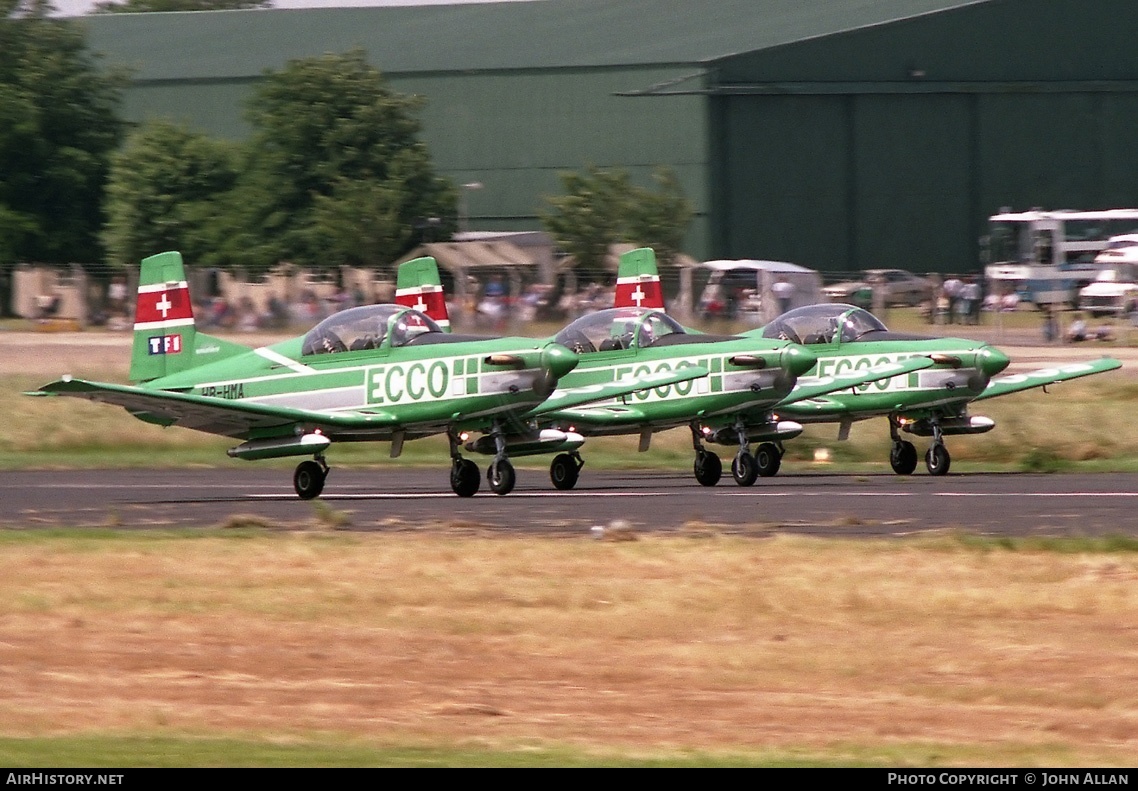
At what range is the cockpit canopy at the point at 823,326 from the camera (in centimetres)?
2509

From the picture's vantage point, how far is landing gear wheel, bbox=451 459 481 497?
21.3m

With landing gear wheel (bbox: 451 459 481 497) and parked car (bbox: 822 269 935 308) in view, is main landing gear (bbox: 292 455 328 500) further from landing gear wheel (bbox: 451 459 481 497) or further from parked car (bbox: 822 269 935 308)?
parked car (bbox: 822 269 935 308)

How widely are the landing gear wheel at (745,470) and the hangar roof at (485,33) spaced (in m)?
39.1

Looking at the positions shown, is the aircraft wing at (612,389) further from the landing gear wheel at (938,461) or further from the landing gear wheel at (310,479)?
the landing gear wheel at (938,461)

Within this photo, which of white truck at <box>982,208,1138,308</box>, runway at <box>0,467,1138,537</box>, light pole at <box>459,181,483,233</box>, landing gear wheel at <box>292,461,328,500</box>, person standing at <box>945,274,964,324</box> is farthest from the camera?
light pole at <box>459,181,483,233</box>

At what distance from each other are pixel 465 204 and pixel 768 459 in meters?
42.0

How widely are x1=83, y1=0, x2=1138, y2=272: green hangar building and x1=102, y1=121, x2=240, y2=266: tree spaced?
773cm

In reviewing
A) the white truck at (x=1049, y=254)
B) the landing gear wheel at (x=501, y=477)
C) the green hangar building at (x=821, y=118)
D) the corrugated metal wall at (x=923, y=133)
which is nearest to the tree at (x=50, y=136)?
the green hangar building at (x=821, y=118)

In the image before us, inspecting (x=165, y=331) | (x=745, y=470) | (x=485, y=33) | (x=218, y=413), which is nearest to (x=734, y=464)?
(x=745, y=470)

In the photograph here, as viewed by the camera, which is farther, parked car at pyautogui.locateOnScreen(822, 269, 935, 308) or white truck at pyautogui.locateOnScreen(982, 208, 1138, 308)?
white truck at pyautogui.locateOnScreen(982, 208, 1138, 308)

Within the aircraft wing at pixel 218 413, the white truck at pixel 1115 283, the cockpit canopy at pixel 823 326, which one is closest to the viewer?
the aircraft wing at pixel 218 413

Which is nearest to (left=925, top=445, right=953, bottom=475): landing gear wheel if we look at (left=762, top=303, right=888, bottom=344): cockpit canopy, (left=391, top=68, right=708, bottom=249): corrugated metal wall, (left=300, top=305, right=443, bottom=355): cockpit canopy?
(left=762, top=303, right=888, bottom=344): cockpit canopy

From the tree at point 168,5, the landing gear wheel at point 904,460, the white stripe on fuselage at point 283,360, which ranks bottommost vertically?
the landing gear wheel at point 904,460
